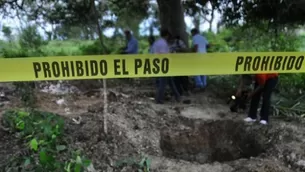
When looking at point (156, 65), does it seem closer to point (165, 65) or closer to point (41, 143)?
point (165, 65)

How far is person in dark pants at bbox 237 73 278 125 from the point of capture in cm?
642

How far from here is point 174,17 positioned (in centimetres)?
1038

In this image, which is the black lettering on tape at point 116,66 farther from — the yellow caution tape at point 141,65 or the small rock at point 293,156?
the small rock at point 293,156

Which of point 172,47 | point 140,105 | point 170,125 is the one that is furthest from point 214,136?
point 172,47

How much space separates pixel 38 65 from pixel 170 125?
2.79 meters

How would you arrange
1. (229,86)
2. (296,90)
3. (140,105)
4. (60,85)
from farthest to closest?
(60,85) → (229,86) → (296,90) → (140,105)

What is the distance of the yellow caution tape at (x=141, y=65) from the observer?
5.01m

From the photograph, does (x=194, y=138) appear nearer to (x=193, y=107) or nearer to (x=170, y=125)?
(x=170, y=125)

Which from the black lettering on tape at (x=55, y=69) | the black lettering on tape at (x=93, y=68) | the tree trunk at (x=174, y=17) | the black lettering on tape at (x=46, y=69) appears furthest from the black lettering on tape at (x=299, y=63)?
the tree trunk at (x=174, y=17)

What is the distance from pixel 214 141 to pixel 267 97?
1213 millimetres

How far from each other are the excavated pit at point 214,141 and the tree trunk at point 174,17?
4039 millimetres

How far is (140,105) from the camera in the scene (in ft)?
25.0

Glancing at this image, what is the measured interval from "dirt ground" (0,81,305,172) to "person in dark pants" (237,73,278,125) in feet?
0.60

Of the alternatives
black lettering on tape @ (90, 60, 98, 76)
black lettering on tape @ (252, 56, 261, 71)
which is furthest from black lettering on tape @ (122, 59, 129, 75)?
black lettering on tape @ (252, 56, 261, 71)
